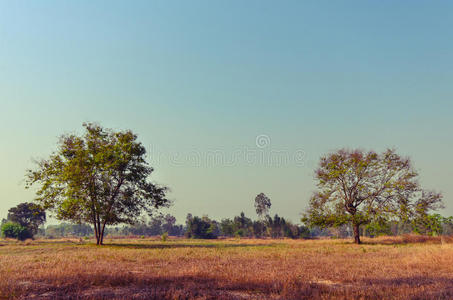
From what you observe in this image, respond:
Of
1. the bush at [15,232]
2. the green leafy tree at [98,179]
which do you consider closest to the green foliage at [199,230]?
the bush at [15,232]

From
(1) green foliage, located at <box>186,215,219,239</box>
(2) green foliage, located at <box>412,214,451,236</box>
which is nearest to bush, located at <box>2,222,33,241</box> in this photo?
(1) green foliage, located at <box>186,215,219,239</box>

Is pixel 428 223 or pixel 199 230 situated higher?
pixel 428 223

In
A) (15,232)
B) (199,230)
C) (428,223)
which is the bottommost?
(199,230)

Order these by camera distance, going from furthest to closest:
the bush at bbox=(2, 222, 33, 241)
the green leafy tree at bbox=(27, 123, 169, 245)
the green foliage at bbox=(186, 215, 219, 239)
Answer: the green foliage at bbox=(186, 215, 219, 239), the bush at bbox=(2, 222, 33, 241), the green leafy tree at bbox=(27, 123, 169, 245)

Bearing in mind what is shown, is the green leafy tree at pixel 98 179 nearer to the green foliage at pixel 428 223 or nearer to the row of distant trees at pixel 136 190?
the row of distant trees at pixel 136 190

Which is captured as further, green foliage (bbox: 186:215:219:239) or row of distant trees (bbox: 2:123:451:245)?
green foliage (bbox: 186:215:219:239)

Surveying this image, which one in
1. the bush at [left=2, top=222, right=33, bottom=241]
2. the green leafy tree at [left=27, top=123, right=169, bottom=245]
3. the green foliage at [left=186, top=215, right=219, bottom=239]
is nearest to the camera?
the green leafy tree at [left=27, top=123, right=169, bottom=245]

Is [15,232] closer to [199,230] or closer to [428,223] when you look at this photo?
[199,230]

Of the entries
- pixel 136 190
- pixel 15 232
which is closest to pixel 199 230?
pixel 15 232

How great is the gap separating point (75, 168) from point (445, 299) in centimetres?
3382

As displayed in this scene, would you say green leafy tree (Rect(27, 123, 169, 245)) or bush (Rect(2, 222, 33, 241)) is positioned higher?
green leafy tree (Rect(27, 123, 169, 245))

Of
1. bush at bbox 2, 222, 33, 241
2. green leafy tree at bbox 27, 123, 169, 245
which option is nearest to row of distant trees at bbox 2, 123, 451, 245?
green leafy tree at bbox 27, 123, 169, 245

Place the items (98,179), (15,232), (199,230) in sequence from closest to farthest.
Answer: (98,179) < (15,232) < (199,230)

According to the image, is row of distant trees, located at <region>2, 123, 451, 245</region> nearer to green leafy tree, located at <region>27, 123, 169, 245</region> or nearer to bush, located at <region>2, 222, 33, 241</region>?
green leafy tree, located at <region>27, 123, 169, 245</region>
